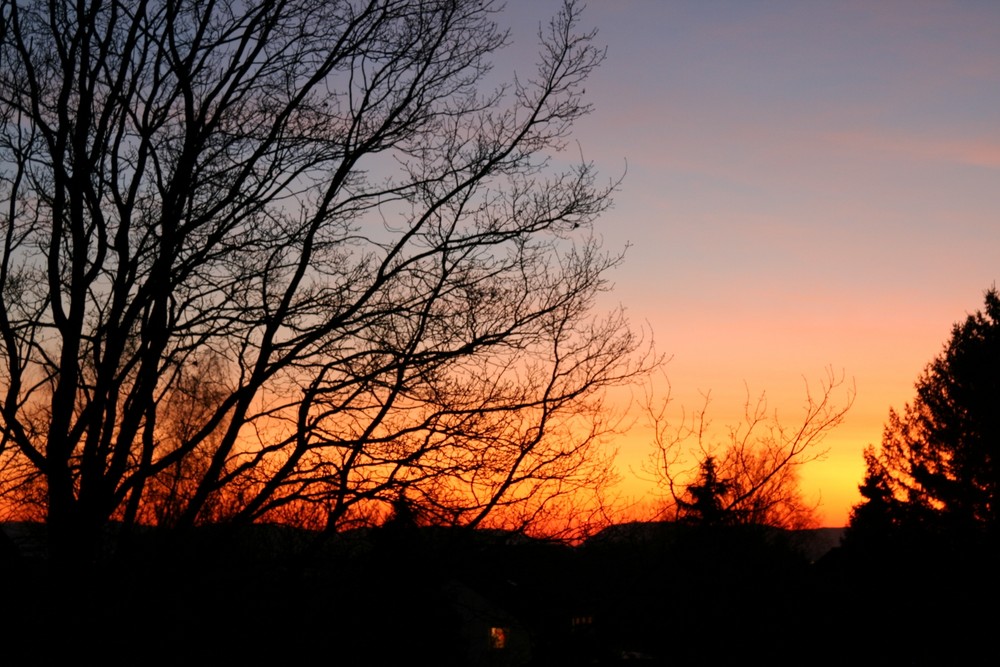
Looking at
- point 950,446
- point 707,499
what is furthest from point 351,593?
point 950,446

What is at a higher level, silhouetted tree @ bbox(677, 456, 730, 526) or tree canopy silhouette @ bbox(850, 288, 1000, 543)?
tree canopy silhouette @ bbox(850, 288, 1000, 543)

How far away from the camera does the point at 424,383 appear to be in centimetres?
866

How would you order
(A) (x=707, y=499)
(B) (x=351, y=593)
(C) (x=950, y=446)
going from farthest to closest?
1. (C) (x=950, y=446)
2. (B) (x=351, y=593)
3. (A) (x=707, y=499)

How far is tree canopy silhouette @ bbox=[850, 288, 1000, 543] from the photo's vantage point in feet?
94.0

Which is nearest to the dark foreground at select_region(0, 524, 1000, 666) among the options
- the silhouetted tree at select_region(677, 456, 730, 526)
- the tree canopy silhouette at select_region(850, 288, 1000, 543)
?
the silhouetted tree at select_region(677, 456, 730, 526)

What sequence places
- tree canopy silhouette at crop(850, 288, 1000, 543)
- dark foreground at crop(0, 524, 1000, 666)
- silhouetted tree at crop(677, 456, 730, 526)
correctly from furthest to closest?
1. tree canopy silhouette at crop(850, 288, 1000, 543)
2. silhouetted tree at crop(677, 456, 730, 526)
3. dark foreground at crop(0, 524, 1000, 666)

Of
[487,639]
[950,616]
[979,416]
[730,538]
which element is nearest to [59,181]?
[730,538]

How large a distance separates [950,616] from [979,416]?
13171 mm

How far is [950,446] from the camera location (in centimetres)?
3080

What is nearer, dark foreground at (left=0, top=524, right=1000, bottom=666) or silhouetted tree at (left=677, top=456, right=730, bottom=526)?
dark foreground at (left=0, top=524, right=1000, bottom=666)

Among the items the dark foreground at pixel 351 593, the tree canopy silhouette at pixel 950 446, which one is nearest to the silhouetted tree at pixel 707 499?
the dark foreground at pixel 351 593

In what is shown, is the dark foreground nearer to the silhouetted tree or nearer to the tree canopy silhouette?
the silhouetted tree

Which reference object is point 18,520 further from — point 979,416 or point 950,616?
point 979,416

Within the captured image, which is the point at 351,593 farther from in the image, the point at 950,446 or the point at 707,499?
the point at 950,446
